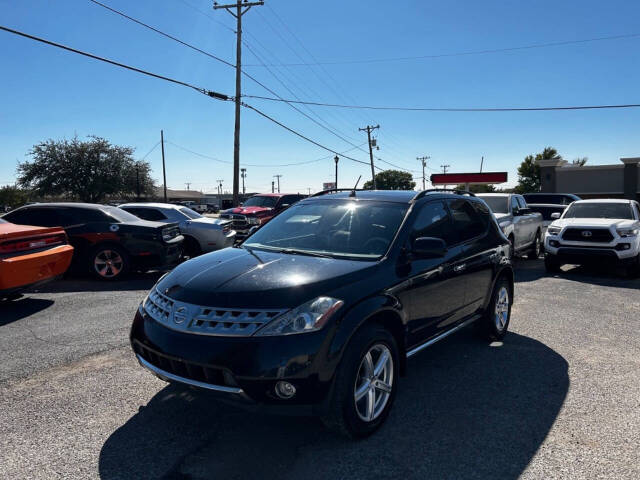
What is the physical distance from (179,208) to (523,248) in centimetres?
894

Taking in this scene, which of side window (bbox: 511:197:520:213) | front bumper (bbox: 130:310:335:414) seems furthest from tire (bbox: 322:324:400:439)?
side window (bbox: 511:197:520:213)

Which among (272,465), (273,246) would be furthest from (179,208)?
(272,465)

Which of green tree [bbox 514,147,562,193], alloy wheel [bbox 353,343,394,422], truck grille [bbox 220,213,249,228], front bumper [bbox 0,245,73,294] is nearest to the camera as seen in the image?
alloy wheel [bbox 353,343,394,422]

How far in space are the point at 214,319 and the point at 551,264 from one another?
968cm

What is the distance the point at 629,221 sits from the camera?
1025 centimetres

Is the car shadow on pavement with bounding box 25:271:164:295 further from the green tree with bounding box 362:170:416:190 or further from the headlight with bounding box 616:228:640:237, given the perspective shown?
the green tree with bounding box 362:170:416:190

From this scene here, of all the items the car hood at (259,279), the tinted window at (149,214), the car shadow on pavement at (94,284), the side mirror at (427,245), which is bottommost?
the car shadow on pavement at (94,284)

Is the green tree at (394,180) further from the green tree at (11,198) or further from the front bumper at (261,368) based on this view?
the front bumper at (261,368)

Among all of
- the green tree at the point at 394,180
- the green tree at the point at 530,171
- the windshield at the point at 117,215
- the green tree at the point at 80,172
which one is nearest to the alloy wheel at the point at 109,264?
the windshield at the point at 117,215

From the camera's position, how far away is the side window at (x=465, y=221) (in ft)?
15.4

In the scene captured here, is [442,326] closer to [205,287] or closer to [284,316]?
[284,316]

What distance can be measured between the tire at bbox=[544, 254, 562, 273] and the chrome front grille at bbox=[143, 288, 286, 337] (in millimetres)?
9413

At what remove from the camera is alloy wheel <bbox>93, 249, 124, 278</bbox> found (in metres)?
9.02

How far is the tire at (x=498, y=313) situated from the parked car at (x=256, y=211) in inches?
367
